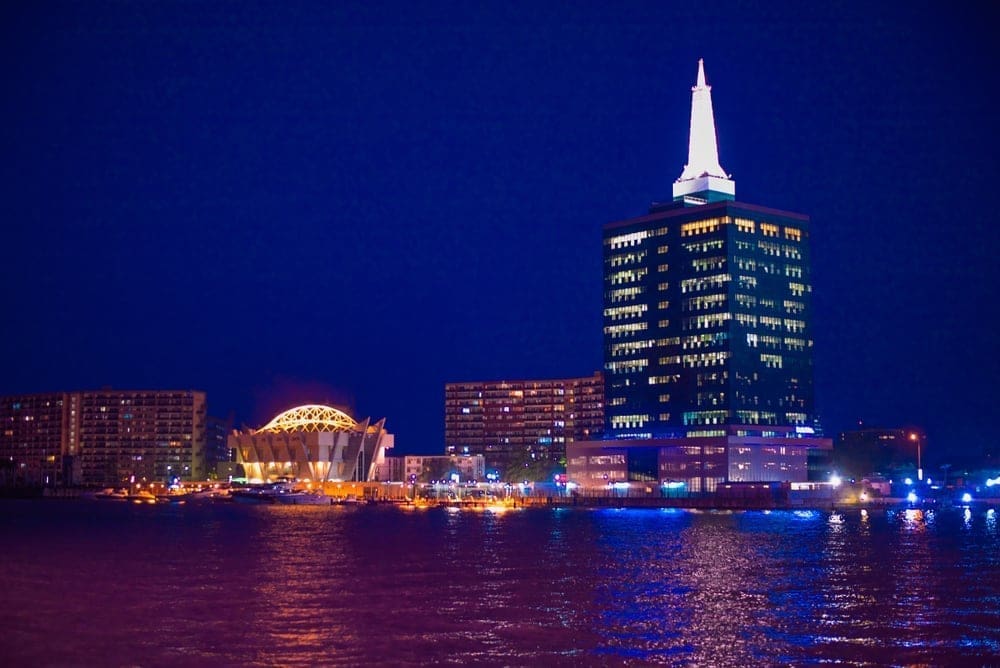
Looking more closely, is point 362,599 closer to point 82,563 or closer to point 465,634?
point 465,634

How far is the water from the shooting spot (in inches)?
1746

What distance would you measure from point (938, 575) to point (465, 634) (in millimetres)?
36496

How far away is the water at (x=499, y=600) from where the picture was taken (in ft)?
145

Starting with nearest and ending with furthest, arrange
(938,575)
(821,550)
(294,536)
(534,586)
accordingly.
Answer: (534,586) < (938,575) < (821,550) < (294,536)

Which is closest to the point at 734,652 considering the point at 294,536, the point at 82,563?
the point at 82,563

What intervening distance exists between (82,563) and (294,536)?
3252cm

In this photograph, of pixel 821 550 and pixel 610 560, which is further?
pixel 821 550

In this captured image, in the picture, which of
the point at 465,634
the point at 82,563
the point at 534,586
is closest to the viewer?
the point at 465,634

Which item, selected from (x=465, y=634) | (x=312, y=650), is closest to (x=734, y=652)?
(x=465, y=634)

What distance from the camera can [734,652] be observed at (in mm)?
44312

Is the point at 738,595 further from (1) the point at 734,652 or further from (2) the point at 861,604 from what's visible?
(1) the point at 734,652

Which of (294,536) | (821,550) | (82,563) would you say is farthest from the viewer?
(294,536)

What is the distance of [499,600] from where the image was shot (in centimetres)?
5862

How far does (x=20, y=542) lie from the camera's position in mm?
106000
